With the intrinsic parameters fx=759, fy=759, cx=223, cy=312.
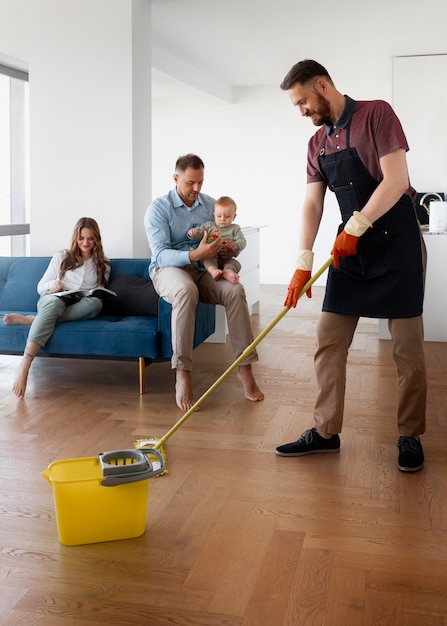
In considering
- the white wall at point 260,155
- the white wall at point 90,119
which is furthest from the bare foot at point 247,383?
the white wall at point 260,155

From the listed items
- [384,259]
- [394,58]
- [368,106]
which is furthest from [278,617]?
[394,58]

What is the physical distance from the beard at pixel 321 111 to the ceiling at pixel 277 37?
2.97 m

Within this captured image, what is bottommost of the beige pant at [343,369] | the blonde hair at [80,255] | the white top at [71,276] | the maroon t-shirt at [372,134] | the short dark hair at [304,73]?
the beige pant at [343,369]

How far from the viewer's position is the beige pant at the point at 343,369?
272 centimetres

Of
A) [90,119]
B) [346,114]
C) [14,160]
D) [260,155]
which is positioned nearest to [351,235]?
[346,114]

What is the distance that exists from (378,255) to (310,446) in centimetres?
76

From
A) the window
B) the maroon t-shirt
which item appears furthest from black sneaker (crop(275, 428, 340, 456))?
the window

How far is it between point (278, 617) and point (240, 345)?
1978 mm

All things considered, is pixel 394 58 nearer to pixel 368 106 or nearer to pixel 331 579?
pixel 368 106

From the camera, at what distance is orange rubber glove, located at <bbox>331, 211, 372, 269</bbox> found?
8.27ft

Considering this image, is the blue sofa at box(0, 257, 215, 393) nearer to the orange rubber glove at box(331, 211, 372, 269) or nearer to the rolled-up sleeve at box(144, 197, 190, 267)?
the rolled-up sleeve at box(144, 197, 190, 267)

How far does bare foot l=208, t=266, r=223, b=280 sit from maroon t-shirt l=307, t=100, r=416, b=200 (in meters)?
1.15

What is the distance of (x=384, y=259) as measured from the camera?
8.78 feet

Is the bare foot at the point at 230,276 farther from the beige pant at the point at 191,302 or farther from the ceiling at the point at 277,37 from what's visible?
the ceiling at the point at 277,37
